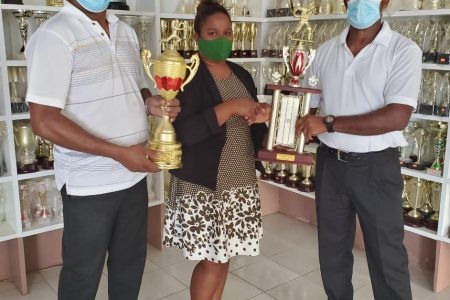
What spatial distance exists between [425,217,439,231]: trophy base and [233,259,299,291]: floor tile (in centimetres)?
81

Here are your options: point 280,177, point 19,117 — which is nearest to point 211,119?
point 19,117

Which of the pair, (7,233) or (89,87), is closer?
(89,87)

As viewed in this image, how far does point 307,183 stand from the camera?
133 inches

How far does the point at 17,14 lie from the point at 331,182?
6.09 ft

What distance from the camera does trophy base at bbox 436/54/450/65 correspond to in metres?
2.50

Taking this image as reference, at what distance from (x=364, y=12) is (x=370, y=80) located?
0.27 meters

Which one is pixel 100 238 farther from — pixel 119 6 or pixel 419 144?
pixel 419 144

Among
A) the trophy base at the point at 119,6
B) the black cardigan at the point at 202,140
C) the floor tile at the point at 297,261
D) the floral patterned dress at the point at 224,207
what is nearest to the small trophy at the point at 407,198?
the floor tile at the point at 297,261

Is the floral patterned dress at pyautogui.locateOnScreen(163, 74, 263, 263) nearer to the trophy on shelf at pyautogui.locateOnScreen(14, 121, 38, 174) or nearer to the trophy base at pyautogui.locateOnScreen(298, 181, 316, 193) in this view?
the trophy on shelf at pyautogui.locateOnScreen(14, 121, 38, 174)

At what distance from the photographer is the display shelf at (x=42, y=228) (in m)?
2.63

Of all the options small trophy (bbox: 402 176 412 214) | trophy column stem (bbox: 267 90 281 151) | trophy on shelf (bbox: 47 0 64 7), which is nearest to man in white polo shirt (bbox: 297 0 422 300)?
trophy column stem (bbox: 267 90 281 151)

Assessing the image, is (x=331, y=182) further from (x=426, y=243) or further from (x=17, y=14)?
(x=17, y=14)

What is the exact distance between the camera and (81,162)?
1.57 meters

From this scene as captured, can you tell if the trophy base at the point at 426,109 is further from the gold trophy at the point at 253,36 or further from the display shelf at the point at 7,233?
the display shelf at the point at 7,233
